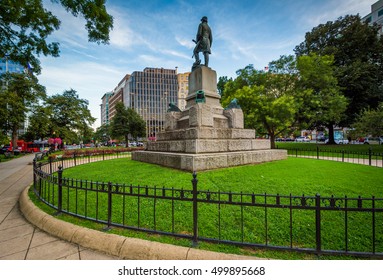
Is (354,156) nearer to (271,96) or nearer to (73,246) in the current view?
(271,96)

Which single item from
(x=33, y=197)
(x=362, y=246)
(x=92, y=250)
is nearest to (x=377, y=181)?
(x=362, y=246)

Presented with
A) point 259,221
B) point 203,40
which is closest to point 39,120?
point 203,40

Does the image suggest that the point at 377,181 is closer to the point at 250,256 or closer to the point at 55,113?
the point at 250,256

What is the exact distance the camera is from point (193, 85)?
501 inches

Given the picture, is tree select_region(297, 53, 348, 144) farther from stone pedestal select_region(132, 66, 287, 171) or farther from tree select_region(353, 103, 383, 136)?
stone pedestal select_region(132, 66, 287, 171)

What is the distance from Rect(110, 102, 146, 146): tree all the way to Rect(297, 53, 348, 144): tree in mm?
29909

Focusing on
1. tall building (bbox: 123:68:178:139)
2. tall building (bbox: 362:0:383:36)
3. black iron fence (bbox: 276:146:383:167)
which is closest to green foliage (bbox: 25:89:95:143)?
black iron fence (bbox: 276:146:383:167)

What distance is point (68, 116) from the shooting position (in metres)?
36.8

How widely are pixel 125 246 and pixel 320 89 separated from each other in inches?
1081

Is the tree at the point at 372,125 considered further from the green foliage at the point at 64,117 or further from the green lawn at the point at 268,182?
the green foliage at the point at 64,117

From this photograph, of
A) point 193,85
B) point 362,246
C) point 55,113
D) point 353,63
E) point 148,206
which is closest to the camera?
→ point 362,246

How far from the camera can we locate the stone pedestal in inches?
308

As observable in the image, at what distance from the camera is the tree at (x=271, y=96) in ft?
65.5

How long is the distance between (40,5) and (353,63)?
1313 inches
